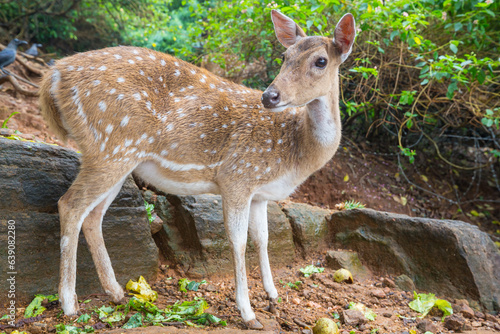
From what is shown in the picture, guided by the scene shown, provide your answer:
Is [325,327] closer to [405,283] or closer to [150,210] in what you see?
[405,283]

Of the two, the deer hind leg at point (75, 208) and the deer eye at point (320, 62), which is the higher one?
the deer eye at point (320, 62)

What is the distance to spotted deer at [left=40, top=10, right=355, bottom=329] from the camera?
304 cm

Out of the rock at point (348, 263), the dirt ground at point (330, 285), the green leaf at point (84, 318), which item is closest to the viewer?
the green leaf at point (84, 318)

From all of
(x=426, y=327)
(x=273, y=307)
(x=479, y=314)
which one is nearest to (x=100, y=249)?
(x=273, y=307)

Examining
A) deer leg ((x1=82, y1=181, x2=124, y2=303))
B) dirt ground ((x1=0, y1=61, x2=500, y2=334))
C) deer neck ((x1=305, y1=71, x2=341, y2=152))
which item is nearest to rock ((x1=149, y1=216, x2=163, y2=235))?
dirt ground ((x1=0, y1=61, x2=500, y2=334))

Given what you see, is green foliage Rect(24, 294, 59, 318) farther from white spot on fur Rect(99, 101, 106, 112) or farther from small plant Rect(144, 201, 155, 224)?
white spot on fur Rect(99, 101, 106, 112)

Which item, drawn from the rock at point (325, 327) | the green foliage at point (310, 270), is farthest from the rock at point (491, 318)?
the rock at point (325, 327)

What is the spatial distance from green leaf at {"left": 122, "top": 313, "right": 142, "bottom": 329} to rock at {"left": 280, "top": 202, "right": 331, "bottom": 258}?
2.25m

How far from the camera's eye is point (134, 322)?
2.95 metres

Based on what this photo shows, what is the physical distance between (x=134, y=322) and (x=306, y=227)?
2420 mm

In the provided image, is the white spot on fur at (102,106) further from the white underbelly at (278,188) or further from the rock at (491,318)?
the rock at (491,318)

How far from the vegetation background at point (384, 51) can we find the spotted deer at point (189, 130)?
4.61 ft

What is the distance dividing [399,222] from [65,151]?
3.49 meters

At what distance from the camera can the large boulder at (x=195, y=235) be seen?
4.12m
